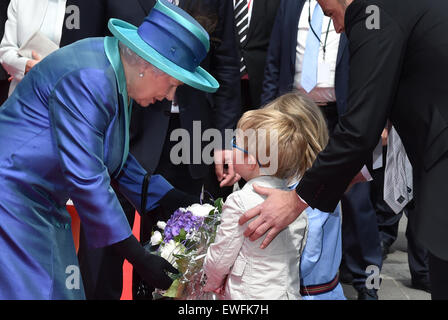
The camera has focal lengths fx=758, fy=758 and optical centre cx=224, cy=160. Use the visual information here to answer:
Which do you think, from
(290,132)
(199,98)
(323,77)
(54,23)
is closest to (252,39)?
(323,77)

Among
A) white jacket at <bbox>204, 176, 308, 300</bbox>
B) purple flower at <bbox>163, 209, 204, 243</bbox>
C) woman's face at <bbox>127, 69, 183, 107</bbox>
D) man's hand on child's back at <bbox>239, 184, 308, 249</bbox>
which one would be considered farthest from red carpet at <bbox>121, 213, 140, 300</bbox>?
woman's face at <bbox>127, 69, 183, 107</bbox>

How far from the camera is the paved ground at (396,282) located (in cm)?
524

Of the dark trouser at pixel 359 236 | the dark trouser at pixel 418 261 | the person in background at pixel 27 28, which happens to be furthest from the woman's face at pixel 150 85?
the dark trouser at pixel 418 261

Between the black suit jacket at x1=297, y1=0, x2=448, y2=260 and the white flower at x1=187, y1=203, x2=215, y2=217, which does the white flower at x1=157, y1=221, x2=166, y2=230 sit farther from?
the black suit jacket at x1=297, y1=0, x2=448, y2=260

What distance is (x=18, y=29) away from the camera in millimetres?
4512

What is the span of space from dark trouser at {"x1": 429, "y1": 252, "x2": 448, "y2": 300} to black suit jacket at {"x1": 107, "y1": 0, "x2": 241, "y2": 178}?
6.00ft

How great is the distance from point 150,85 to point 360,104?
769 millimetres

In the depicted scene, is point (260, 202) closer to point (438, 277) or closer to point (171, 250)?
point (171, 250)

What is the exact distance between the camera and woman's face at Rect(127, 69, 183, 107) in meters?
2.77

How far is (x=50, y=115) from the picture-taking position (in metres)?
2.60

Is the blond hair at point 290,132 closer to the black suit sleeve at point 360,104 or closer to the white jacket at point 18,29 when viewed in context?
the black suit sleeve at point 360,104

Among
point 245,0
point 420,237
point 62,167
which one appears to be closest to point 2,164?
point 62,167

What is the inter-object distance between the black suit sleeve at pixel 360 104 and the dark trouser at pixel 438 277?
446 mm
